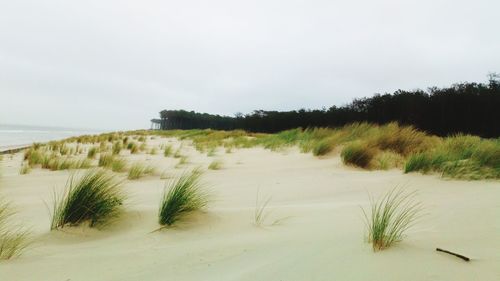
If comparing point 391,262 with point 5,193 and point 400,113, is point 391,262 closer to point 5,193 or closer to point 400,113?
point 5,193

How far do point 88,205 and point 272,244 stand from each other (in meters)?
1.35

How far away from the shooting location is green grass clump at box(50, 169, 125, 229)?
2285mm

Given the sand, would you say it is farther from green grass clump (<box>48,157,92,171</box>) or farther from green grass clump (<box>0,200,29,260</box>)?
green grass clump (<box>48,157,92,171</box>)

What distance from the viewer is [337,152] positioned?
676 cm

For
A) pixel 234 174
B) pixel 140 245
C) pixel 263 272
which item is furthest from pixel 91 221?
pixel 234 174

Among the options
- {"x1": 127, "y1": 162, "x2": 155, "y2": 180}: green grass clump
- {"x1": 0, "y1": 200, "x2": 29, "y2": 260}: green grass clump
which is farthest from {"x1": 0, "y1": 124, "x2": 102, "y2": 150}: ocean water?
{"x1": 0, "y1": 200, "x2": 29, "y2": 260}: green grass clump

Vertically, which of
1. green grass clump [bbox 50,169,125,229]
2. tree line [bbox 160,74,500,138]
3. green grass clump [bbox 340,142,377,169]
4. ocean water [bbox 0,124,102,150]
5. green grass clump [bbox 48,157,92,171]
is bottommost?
ocean water [bbox 0,124,102,150]

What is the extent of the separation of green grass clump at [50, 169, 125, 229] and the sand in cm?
8

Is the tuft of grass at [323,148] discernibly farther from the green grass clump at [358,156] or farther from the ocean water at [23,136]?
the ocean water at [23,136]

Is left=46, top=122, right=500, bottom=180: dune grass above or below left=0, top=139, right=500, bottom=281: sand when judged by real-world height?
above

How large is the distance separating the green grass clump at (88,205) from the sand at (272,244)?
0.25ft

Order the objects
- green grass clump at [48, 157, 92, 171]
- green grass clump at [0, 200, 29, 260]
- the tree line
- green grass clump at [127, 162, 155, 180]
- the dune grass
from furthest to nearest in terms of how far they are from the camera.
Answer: the tree line, green grass clump at [48, 157, 92, 171], green grass clump at [127, 162, 155, 180], the dune grass, green grass clump at [0, 200, 29, 260]

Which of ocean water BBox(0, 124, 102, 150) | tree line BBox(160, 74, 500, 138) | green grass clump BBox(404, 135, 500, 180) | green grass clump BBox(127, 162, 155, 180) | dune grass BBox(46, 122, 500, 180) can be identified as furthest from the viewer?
ocean water BBox(0, 124, 102, 150)

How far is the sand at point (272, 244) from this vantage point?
1.49 metres
